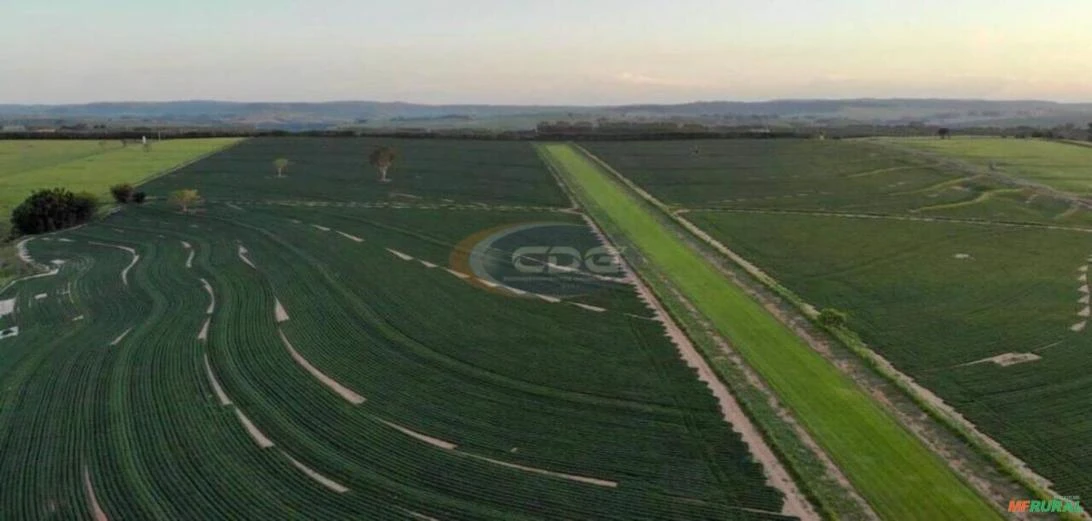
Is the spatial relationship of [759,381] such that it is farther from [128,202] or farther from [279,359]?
[128,202]

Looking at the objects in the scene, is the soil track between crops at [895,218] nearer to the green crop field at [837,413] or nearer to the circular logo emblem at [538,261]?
the circular logo emblem at [538,261]

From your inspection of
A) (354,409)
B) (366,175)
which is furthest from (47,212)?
(354,409)

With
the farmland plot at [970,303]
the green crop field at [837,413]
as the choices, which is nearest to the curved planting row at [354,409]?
the green crop field at [837,413]

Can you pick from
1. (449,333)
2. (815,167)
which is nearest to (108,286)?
(449,333)

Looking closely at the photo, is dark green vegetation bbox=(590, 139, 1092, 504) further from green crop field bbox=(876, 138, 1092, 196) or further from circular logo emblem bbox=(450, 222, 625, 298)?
circular logo emblem bbox=(450, 222, 625, 298)

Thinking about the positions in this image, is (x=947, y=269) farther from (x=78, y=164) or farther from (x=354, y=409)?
(x=78, y=164)
